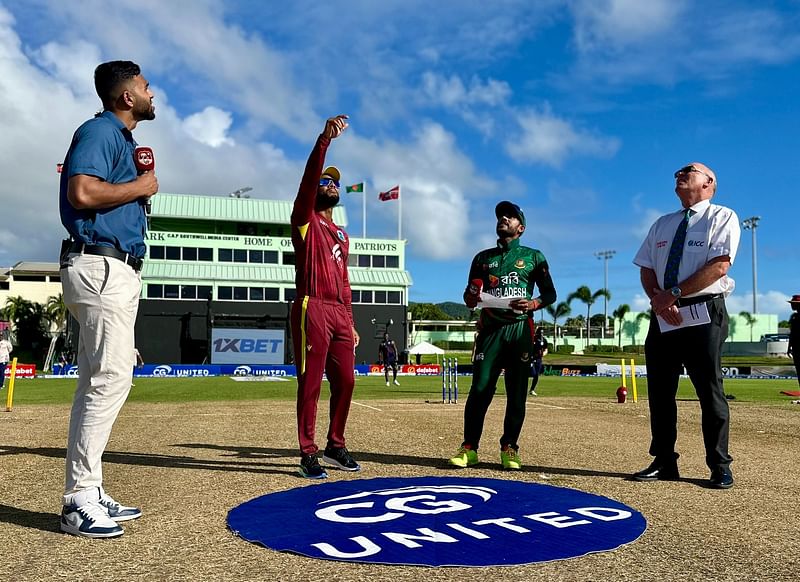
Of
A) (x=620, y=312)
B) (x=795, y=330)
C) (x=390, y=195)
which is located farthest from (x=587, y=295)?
(x=795, y=330)

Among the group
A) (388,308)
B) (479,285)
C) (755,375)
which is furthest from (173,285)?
(479,285)

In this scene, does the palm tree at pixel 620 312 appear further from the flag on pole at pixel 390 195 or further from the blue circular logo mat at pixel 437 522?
the blue circular logo mat at pixel 437 522

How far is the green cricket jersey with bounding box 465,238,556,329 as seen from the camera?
587cm

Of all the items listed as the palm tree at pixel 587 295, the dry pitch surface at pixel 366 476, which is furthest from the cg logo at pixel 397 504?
the palm tree at pixel 587 295

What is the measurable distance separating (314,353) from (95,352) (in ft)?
6.55

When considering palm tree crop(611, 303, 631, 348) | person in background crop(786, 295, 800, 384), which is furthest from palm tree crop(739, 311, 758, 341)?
person in background crop(786, 295, 800, 384)

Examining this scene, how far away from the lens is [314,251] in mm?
5496

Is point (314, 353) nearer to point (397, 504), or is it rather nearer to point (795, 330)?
point (397, 504)

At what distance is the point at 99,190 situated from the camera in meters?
3.65

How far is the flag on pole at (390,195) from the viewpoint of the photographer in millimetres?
56781

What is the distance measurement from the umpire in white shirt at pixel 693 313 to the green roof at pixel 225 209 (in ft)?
162

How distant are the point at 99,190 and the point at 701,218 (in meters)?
4.01

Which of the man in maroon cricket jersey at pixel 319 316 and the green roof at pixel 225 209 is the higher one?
the green roof at pixel 225 209

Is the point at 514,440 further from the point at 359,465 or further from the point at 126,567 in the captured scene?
the point at 126,567
